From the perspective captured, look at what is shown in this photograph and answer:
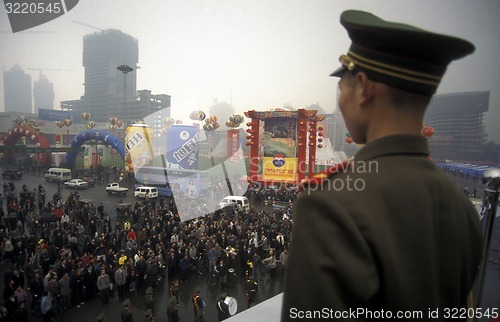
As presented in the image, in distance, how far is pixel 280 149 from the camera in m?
26.2

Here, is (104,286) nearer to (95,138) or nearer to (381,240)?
(381,240)

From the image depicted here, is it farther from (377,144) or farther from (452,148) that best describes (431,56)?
(452,148)

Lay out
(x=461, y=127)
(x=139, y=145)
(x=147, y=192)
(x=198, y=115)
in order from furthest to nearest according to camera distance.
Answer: (x=461, y=127) < (x=198, y=115) < (x=139, y=145) < (x=147, y=192)

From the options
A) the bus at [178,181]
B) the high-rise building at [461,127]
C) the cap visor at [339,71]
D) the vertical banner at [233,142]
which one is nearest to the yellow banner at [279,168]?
the bus at [178,181]

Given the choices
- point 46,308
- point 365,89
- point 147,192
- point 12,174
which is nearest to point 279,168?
point 147,192

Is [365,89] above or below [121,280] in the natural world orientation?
above

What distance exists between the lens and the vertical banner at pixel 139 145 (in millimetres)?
26562

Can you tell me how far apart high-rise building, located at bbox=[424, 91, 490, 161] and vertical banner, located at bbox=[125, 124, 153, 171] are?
153 feet

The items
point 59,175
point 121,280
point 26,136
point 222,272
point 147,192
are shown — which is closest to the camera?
point 121,280

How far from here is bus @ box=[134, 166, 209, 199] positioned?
23.8 meters

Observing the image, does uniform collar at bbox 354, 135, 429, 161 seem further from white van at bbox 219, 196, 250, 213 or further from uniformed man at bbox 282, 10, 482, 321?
white van at bbox 219, 196, 250, 213

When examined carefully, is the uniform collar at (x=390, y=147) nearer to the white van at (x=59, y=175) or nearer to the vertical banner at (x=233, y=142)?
the white van at (x=59, y=175)

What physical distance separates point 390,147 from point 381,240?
30 centimetres

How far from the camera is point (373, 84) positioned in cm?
88
